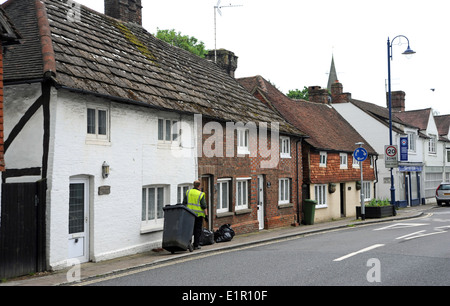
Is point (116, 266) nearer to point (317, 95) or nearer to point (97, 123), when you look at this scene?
point (97, 123)

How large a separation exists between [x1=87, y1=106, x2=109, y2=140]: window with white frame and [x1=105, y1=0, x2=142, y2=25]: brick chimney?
870 cm

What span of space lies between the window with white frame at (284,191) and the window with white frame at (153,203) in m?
8.49

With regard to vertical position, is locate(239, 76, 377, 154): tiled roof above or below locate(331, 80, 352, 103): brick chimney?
below

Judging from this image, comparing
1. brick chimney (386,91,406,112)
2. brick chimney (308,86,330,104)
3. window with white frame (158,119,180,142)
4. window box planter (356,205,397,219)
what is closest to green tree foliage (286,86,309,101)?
brick chimney (386,91,406,112)

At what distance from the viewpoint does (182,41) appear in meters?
46.0

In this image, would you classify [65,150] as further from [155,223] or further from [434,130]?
[434,130]

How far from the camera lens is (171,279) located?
30.2 ft

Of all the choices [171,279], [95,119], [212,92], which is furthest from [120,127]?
[212,92]

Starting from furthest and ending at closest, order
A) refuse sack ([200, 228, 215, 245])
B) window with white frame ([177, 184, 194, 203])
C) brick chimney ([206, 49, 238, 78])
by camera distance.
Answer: brick chimney ([206, 49, 238, 78])
window with white frame ([177, 184, 194, 203])
refuse sack ([200, 228, 215, 245])

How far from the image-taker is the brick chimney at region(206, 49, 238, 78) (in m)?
26.1

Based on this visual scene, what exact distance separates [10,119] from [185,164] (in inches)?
225

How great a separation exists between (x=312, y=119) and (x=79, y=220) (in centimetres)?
2030

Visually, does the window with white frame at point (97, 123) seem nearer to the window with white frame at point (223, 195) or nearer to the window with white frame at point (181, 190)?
the window with white frame at point (181, 190)

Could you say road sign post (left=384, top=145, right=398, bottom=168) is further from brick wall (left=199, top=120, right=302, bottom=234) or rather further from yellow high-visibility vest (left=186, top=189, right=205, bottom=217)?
yellow high-visibility vest (left=186, top=189, right=205, bottom=217)
